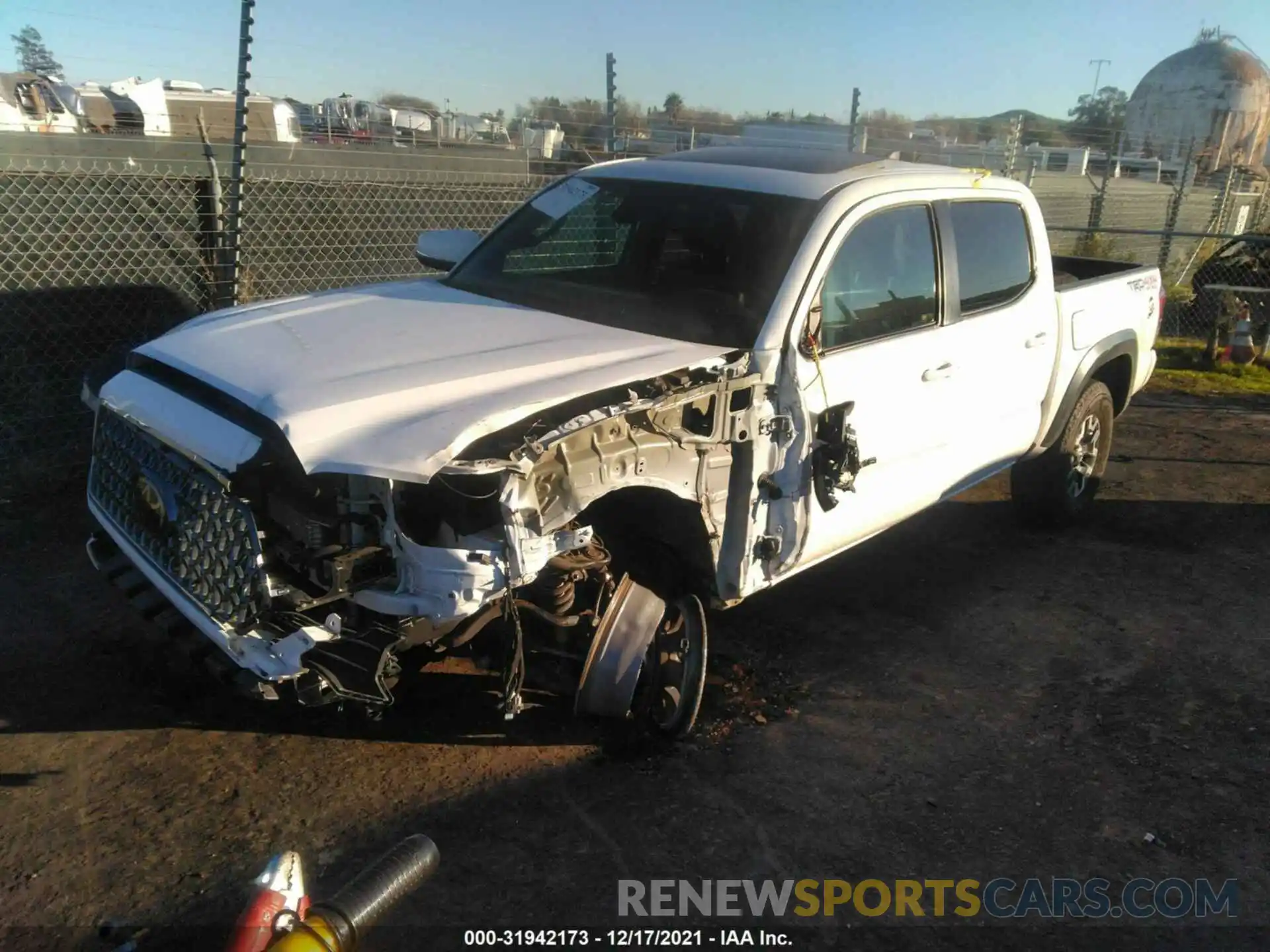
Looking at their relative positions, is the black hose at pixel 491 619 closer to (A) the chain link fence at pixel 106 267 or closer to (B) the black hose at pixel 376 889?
(B) the black hose at pixel 376 889

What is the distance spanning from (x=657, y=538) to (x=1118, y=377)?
3.90 meters

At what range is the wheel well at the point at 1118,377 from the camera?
6062 mm

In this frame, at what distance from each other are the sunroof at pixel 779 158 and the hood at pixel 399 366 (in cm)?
118

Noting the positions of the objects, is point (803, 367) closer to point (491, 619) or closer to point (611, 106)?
point (491, 619)

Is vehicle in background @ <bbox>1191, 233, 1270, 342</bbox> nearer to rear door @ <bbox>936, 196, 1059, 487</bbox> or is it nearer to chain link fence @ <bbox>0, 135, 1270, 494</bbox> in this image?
rear door @ <bbox>936, 196, 1059, 487</bbox>

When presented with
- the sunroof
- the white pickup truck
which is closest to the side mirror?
the white pickup truck

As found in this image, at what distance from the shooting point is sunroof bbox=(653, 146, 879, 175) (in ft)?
14.3

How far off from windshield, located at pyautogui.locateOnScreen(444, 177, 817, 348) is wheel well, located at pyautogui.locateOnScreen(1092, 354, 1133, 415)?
2.99 metres

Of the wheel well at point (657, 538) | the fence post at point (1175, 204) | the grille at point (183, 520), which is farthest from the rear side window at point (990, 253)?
the fence post at point (1175, 204)

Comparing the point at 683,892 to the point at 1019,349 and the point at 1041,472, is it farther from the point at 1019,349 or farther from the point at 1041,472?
the point at 1041,472

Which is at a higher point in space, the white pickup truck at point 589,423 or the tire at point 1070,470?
the white pickup truck at point 589,423

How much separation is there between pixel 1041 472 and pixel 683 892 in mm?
3829

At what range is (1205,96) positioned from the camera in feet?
152

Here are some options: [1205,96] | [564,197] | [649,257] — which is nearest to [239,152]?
[564,197]
